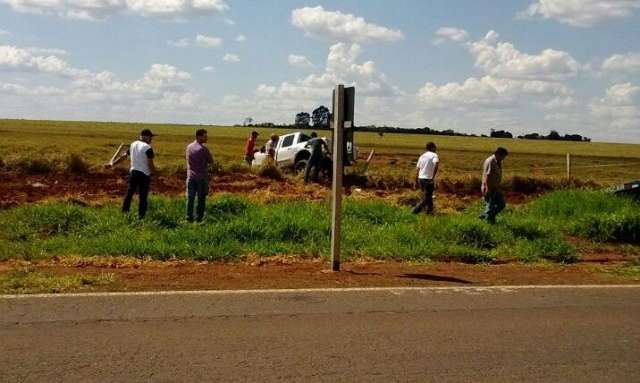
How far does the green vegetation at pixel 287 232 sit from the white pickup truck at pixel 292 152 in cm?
938

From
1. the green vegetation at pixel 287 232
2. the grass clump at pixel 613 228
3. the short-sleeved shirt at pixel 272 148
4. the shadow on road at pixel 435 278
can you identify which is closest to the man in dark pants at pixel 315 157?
the short-sleeved shirt at pixel 272 148

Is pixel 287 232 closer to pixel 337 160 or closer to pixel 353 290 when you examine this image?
pixel 337 160

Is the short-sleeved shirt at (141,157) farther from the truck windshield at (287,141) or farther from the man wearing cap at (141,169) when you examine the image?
the truck windshield at (287,141)

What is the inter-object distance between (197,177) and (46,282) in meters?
4.77

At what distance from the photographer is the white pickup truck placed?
2281 cm

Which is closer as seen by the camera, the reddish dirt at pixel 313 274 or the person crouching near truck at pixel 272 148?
the reddish dirt at pixel 313 274

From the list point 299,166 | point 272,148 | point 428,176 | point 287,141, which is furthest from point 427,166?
point 272,148

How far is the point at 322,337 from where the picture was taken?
18.3ft

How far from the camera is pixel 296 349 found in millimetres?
5242

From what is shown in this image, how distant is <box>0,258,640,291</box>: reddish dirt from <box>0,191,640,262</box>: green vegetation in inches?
23.6

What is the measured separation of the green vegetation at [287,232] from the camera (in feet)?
32.1

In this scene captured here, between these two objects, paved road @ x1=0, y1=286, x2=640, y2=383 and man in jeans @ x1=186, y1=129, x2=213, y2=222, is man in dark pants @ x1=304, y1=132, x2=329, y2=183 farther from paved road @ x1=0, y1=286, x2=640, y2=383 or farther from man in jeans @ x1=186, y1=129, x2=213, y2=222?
paved road @ x1=0, y1=286, x2=640, y2=383

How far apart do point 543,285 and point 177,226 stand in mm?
5768

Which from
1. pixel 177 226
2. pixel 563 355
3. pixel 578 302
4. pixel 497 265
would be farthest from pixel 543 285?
pixel 177 226
